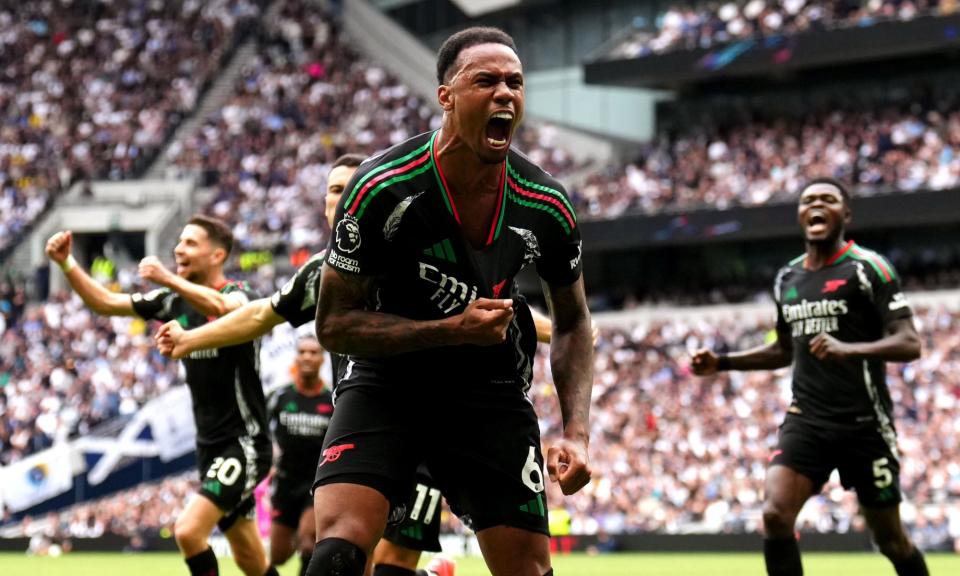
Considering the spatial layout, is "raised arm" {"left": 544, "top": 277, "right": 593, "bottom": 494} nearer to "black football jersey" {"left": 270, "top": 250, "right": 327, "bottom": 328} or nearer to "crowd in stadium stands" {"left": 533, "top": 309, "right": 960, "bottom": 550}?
"black football jersey" {"left": 270, "top": 250, "right": 327, "bottom": 328}

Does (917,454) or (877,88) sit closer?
(917,454)

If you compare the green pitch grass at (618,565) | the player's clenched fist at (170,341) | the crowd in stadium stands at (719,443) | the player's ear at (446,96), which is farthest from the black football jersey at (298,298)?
the crowd in stadium stands at (719,443)

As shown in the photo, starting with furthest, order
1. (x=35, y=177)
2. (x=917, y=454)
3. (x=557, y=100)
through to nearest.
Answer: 1. (x=557, y=100)
2. (x=35, y=177)
3. (x=917, y=454)

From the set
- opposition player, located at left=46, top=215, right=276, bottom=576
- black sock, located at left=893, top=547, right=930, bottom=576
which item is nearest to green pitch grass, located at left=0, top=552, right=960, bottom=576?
black sock, located at left=893, top=547, right=930, bottom=576

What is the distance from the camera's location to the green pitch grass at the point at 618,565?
59.7 feet

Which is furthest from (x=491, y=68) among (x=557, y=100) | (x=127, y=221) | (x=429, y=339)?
(x=557, y=100)

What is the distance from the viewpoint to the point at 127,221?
4188cm

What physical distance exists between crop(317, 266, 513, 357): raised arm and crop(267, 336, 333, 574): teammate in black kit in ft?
26.4

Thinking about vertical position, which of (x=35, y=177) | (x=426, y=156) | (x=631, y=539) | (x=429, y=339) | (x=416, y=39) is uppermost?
(x=416, y=39)

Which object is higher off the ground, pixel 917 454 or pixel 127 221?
pixel 127 221

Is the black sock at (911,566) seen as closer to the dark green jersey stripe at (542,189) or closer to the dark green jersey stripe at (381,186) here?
→ the dark green jersey stripe at (542,189)

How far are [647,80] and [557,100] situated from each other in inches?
257

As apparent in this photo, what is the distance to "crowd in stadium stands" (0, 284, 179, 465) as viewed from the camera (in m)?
29.7

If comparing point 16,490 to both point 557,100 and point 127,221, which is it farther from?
point 557,100
